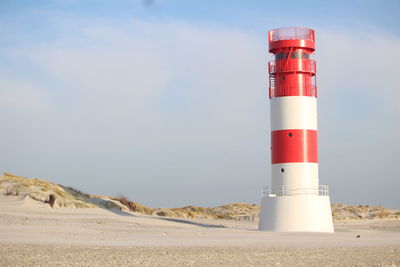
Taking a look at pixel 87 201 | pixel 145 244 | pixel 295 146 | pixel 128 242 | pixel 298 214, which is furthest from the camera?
pixel 87 201

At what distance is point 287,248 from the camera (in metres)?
19.7

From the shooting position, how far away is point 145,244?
20500 mm

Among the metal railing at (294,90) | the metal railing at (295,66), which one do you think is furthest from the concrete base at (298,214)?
the metal railing at (295,66)

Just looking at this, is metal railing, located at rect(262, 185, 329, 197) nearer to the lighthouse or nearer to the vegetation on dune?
the lighthouse

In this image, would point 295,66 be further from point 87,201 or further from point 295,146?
point 87,201

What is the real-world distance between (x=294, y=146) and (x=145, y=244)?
31.0ft

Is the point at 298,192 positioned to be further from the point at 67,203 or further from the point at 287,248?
the point at 67,203

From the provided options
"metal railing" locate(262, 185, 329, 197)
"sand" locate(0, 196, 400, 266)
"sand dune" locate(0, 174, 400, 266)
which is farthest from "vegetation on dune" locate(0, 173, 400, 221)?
"metal railing" locate(262, 185, 329, 197)

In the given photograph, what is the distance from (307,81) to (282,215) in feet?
19.4

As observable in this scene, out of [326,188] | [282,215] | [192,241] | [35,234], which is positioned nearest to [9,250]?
[35,234]

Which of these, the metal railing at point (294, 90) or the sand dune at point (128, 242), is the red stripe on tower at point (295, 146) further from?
the sand dune at point (128, 242)

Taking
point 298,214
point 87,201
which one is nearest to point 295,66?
point 298,214

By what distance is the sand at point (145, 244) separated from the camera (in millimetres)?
16000

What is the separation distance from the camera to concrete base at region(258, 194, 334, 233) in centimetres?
2704
